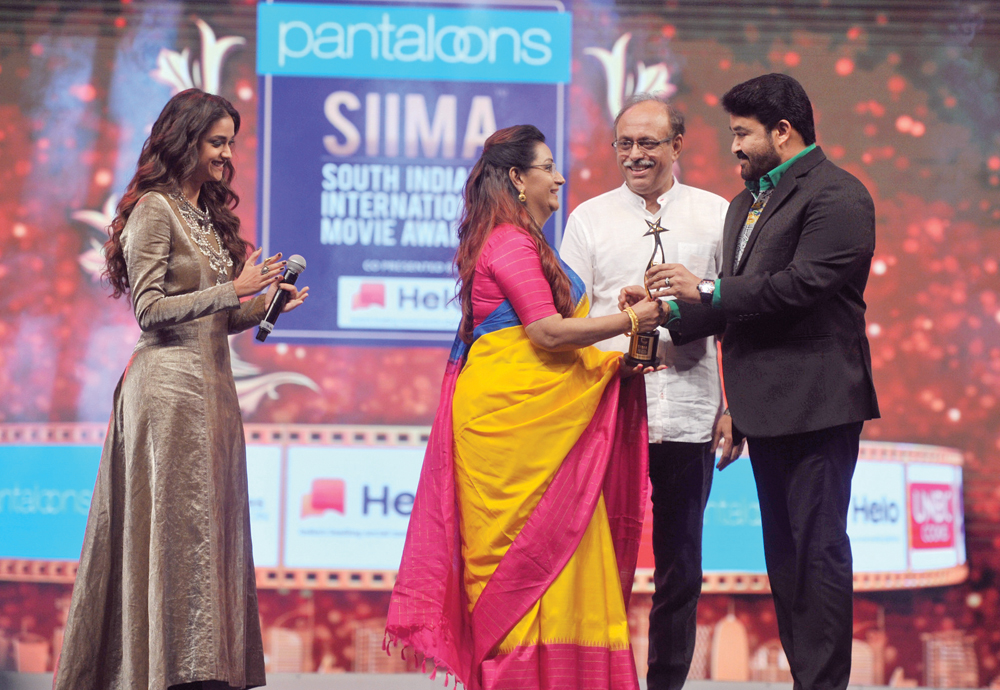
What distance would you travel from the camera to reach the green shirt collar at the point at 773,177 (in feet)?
7.20

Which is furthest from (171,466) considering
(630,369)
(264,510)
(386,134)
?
(386,134)

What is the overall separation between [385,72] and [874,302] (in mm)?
2154

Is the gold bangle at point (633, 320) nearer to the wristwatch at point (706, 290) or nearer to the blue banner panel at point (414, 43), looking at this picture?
the wristwatch at point (706, 290)

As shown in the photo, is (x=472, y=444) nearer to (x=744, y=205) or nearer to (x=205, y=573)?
(x=205, y=573)

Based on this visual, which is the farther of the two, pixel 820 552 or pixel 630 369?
pixel 630 369

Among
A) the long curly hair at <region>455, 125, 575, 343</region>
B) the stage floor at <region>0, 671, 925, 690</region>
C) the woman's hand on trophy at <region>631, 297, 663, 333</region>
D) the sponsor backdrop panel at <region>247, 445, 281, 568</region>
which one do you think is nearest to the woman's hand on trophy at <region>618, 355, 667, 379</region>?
the woman's hand on trophy at <region>631, 297, 663, 333</region>

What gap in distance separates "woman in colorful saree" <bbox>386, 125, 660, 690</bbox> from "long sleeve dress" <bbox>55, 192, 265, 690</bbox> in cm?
45

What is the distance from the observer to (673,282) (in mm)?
2207

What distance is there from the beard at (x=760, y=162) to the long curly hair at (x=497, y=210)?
538mm

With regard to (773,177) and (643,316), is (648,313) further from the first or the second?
(773,177)

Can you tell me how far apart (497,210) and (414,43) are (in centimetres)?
149

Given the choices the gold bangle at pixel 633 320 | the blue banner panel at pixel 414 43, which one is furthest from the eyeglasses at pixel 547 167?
the blue banner panel at pixel 414 43

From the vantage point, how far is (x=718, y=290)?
213 cm

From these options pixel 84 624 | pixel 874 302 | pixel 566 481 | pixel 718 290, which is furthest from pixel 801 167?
pixel 84 624
